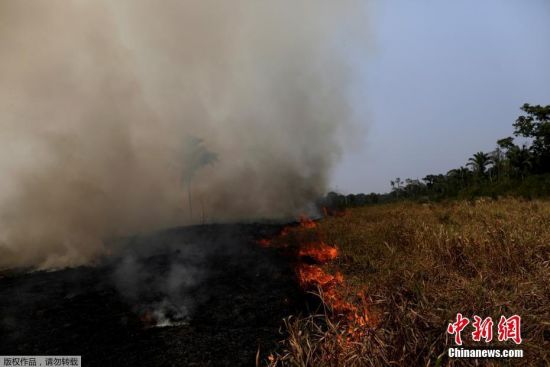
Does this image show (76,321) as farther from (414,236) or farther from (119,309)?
(414,236)

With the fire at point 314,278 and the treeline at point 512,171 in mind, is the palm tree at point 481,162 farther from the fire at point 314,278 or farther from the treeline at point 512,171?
the fire at point 314,278

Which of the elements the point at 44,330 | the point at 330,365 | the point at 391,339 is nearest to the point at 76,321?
the point at 44,330

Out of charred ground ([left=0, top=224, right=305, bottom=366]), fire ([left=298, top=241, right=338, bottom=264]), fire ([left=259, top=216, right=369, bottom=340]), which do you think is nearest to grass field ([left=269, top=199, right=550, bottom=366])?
fire ([left=259, top=216, right=369, bottom=340])

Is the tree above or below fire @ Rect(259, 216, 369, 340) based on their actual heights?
above

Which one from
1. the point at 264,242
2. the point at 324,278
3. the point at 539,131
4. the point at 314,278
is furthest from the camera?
the point at 539,131

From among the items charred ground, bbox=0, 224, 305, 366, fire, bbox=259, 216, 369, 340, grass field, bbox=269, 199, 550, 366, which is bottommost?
charred ground, bbox=0, 224, 305, 366

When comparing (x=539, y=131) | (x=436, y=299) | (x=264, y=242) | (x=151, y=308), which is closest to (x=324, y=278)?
(x=151, y=308)

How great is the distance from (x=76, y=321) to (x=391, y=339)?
9.58 meters

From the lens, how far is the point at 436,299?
15.7ft

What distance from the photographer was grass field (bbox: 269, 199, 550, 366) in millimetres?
4012

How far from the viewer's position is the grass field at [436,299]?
13.2 ft

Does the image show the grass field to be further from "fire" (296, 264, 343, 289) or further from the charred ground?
the charred ground

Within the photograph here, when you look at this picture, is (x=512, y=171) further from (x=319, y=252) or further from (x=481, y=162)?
(x=319, y=252)

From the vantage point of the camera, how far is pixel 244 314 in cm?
973
